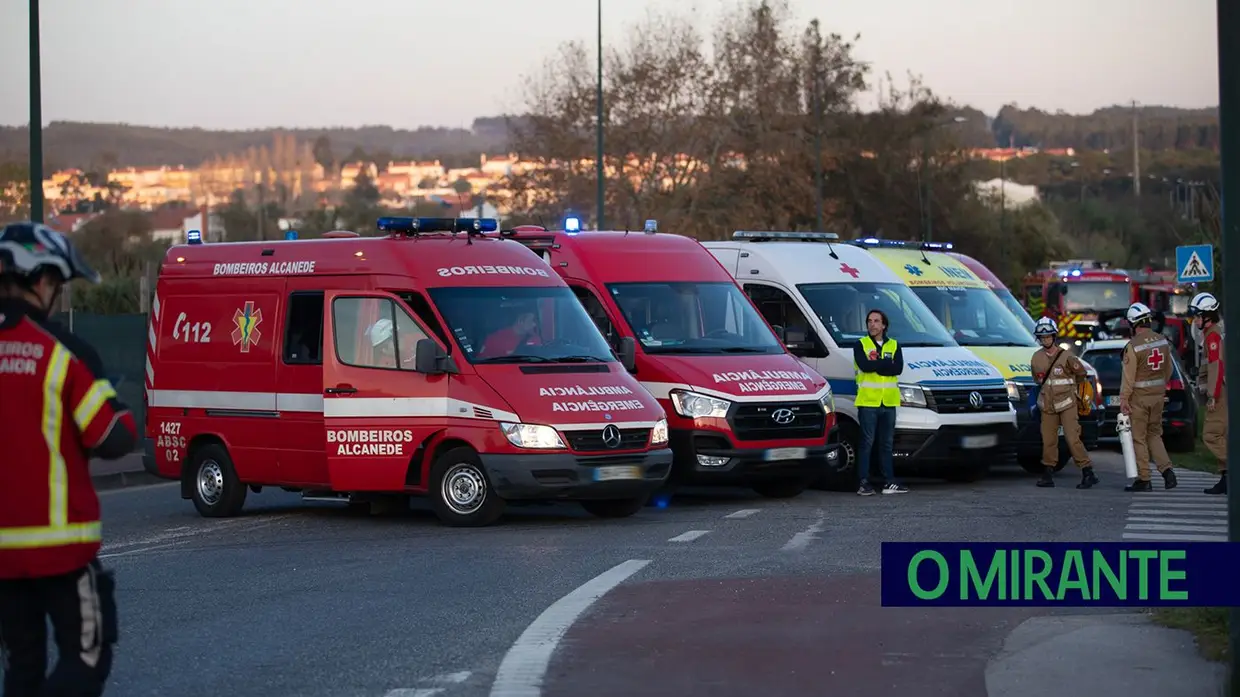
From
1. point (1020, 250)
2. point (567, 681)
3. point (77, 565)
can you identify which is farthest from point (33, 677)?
point (1020, 250)

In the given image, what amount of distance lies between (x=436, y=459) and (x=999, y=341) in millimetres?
8176

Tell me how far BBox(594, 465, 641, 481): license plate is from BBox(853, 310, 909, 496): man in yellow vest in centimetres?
339

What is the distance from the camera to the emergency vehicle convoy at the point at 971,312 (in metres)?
19.4

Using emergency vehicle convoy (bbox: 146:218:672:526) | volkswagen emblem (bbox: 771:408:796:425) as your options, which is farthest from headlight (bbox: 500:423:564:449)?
volkswagen emblem (bbox: 771:408:796:425)

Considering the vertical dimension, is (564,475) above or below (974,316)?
below

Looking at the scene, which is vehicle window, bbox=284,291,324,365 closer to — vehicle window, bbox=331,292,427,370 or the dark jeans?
vehicle window, bbox=331,292,427,370

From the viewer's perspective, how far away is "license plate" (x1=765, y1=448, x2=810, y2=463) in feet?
52.0

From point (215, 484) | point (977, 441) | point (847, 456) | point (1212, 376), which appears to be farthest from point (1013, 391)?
point (215, 484)

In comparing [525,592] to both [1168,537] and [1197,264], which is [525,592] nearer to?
[1168,537]

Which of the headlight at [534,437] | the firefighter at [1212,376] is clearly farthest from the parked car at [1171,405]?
the headlight at [534,437]

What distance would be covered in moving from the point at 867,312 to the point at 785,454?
112 inches

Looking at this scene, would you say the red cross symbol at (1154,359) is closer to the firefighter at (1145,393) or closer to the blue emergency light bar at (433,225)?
the firefighter at (1145,393)

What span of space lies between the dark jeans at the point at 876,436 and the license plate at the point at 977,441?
32.1 inches

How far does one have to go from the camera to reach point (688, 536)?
13.5 metres
